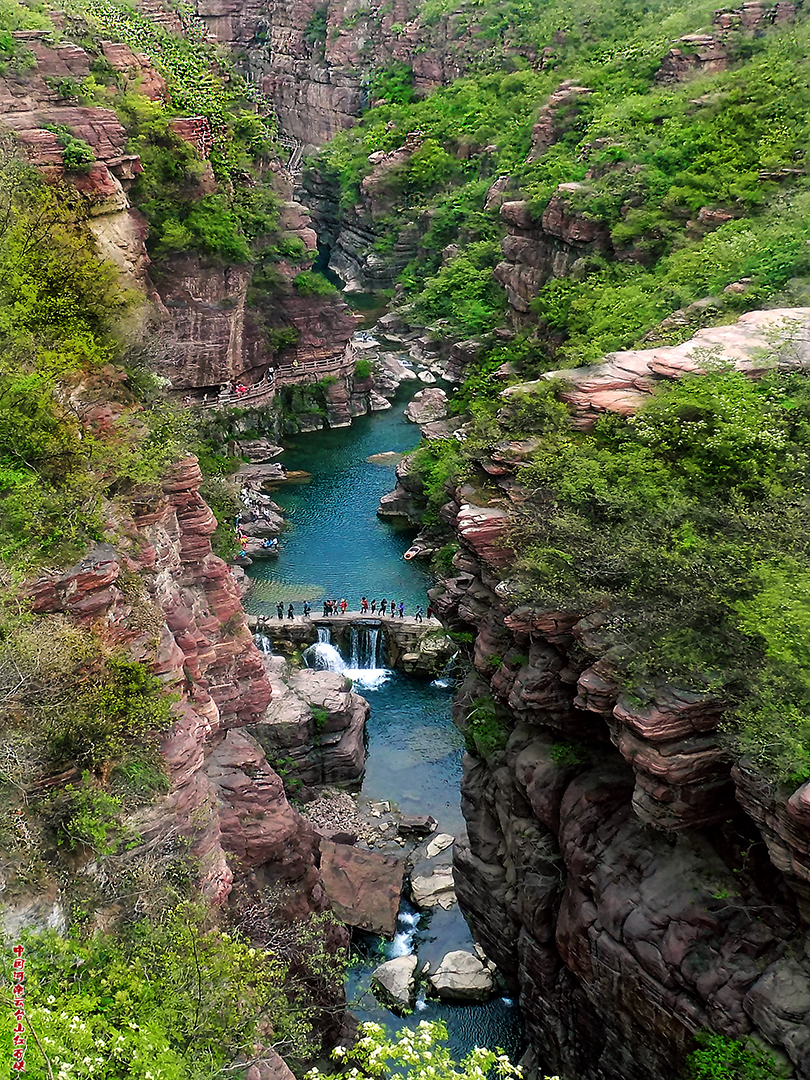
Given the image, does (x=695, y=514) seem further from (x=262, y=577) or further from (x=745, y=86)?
(x=745, y=86)

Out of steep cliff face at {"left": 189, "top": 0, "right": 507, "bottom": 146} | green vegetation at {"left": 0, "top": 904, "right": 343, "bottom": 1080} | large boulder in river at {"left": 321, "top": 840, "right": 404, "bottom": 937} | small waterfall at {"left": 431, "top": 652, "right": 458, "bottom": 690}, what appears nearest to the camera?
green vegetation at {"left": 0, "top": 904, "right": 343, "bottom": 1080}

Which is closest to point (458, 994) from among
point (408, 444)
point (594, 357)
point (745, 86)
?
point (594, 357)

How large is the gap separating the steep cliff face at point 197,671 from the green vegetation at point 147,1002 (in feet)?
5.45

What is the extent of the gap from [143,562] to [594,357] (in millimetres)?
18057

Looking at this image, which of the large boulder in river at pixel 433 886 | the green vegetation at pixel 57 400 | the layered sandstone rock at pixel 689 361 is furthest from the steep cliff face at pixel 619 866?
the green vegetation at pixel 57 400

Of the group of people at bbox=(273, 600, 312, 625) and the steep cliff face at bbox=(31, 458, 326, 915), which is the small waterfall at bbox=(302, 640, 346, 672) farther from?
the steep cliff face at bbox=(31, 458, 326, 915)

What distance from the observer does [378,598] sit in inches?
1569

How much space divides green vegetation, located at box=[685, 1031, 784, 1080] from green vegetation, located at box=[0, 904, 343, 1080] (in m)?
6.69

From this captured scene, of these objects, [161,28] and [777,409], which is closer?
[777,409]

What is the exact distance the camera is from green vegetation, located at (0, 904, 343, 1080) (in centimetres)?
1101

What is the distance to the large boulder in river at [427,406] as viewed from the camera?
55.0m

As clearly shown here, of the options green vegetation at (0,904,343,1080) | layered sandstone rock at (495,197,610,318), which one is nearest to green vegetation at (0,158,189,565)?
green vegetation at (0,904,343,1080)

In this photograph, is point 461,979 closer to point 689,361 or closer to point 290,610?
point 689,361

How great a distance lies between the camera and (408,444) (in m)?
54.2
